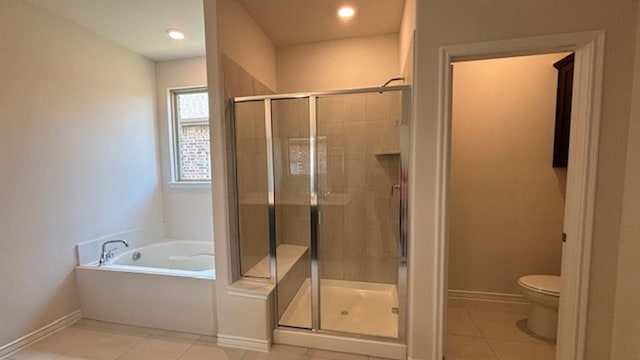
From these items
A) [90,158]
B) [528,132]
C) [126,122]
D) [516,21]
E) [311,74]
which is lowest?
[90,158]

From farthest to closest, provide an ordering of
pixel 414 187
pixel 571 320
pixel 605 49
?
pixel 414 187
pixel 571 320
pixel 605 49

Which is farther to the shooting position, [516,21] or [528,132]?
[528,132]

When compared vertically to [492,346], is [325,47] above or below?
above

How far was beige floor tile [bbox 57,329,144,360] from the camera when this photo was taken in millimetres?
1882

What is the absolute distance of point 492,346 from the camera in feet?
6.34

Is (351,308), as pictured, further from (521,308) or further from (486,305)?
(521,308)

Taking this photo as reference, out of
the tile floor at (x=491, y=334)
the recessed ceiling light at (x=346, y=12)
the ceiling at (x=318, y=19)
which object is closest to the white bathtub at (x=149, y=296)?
the tile floor at (x=491, y=334)

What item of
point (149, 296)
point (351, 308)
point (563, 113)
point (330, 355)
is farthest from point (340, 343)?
point (563, 113)

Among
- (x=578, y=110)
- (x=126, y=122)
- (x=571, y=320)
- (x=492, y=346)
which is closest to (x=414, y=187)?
(x=578, y=110)

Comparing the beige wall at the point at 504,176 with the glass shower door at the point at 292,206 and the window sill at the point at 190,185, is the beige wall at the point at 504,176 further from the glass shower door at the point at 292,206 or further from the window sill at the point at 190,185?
the window sill at the point at 190,185

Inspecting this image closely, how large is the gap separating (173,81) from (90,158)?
128cm

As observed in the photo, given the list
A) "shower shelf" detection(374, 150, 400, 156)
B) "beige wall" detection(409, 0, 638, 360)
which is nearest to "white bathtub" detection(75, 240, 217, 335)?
"beige wall" detection(409, 0, 638, 360)

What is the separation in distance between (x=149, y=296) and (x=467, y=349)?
2517 millimetres

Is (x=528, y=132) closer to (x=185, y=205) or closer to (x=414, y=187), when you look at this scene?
(x=414, y=187)
